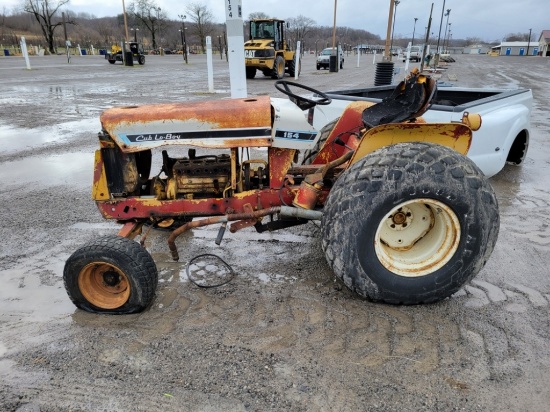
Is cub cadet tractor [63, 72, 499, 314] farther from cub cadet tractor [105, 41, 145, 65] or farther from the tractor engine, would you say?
cub cadet tractor [105, 41, 145, 65]

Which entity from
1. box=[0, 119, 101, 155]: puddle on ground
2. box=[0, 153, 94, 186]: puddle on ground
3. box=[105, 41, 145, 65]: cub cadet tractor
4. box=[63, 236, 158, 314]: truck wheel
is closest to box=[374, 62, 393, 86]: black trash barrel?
box=[0, 119, 101, 155]: puddle on ground

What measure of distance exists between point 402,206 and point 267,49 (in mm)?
18323

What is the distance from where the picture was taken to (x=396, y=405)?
1999 mm

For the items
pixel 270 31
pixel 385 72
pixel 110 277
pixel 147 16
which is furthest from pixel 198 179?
pixel 147 16

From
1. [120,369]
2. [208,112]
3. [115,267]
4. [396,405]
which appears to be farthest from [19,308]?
[396,405]

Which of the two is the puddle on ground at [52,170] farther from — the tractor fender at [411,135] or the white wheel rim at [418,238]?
the white wheel rim at [418,238]

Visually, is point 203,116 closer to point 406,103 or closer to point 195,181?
point 195,181

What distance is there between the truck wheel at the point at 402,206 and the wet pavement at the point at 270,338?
0.23m

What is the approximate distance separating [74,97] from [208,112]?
12.1 meters

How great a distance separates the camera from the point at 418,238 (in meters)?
2.80

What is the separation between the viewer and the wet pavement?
2.07m

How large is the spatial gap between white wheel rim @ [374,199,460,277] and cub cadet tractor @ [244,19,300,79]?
1800cm

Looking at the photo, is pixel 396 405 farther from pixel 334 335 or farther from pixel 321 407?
pixel 334 335

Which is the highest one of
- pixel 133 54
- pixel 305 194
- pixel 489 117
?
pixel 489 117
